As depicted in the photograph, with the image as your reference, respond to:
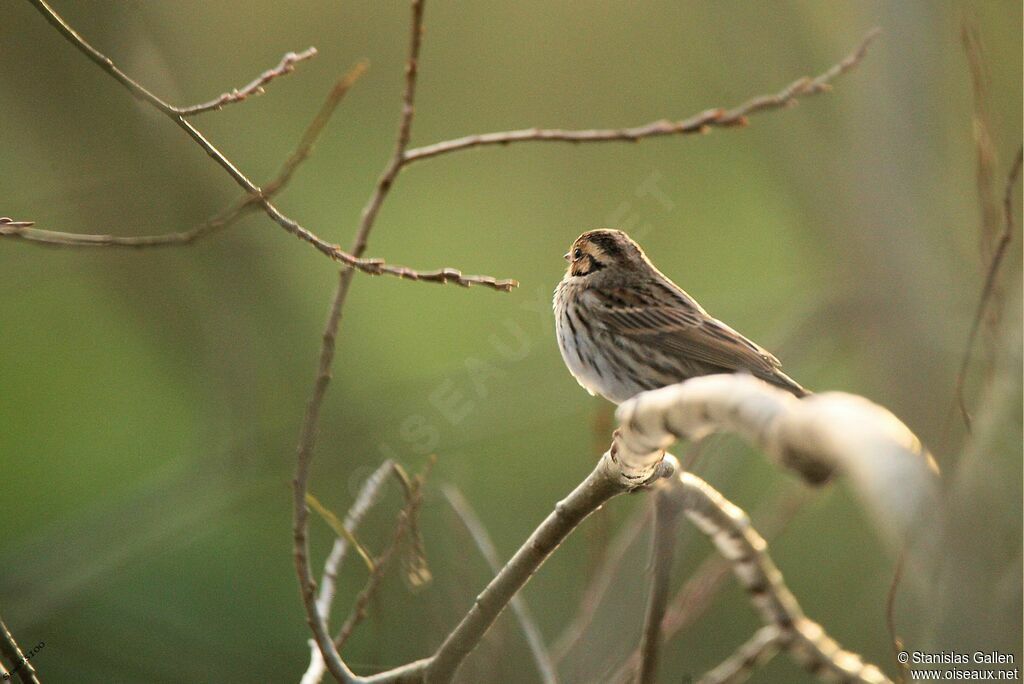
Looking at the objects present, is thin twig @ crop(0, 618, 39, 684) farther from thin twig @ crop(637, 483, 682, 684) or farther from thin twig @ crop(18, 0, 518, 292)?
thin twig @ crop(637, 483, 682, 684)

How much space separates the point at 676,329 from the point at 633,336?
19 centimetres

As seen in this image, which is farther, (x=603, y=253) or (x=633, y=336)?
(x=603, y=253)

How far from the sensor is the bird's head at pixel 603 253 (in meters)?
4.81

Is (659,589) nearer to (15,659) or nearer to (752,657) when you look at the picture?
(752,657)

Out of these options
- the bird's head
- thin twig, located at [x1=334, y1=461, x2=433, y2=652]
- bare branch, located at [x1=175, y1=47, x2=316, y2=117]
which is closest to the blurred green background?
the bird's head

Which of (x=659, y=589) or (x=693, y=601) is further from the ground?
(x=659, y=589)

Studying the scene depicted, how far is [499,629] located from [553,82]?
6.20 meters

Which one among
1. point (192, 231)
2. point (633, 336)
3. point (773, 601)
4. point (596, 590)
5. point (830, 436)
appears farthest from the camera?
point (633, 336)

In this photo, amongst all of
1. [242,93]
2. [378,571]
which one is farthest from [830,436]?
[378,571]

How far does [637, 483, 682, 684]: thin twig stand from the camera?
240 cm

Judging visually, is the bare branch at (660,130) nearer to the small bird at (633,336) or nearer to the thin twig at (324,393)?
the thin twig at (324,393)

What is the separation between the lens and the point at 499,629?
3.43 meters

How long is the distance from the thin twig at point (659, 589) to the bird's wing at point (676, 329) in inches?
56.7

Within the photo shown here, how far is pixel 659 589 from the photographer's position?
250 cm
